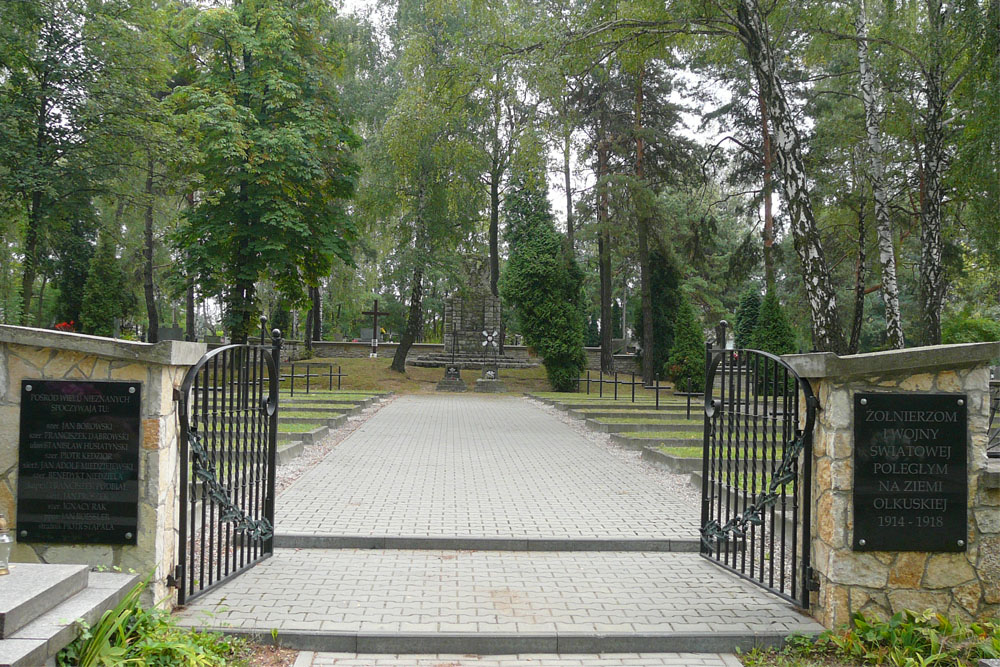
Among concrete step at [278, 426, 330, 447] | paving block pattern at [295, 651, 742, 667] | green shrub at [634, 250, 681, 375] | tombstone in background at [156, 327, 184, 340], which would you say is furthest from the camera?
tombstone in background at [156, 327, 184, 340]

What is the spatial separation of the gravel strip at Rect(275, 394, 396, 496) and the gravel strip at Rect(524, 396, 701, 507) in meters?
4.57

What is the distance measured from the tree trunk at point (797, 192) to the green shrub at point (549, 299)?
15.1m

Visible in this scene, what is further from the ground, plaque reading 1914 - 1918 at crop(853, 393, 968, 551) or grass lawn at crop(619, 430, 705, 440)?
plaque reading 1914 - 1918 at crop(853, 393, 968, 551)

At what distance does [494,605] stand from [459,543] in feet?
4.74

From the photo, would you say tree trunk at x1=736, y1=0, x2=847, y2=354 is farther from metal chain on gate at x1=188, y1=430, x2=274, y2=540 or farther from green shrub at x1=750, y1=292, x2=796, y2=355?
green shrub at x1=750, y1=292, x2=796, y2=355

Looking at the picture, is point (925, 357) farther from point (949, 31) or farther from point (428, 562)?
point (949, 31)

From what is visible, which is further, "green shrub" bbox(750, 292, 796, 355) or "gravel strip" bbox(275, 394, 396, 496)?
"green shrub" bbox(750, 292, 796, 355)

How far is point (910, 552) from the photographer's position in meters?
4.29

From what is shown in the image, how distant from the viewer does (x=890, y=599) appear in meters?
4.28

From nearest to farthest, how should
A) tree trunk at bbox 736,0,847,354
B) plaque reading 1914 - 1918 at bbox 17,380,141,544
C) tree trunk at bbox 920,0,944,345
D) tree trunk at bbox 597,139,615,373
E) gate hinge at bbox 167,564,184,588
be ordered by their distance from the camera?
plaque reading 1914 - 1918 at bbox 17,380,141,544
gate hinge at bbox 167,564,184,588
tree trunk at bbox 736,0,847,354
tree trunk at bbox 920,0,944,345
tree trunk at bbox 597,139,615,373

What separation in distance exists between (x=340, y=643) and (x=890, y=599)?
327cm

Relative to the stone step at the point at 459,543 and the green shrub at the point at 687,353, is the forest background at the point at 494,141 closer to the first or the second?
the green shrub at the point at 687,353

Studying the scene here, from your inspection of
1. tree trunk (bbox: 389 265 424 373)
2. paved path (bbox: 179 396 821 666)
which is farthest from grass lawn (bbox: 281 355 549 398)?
paved path (bbox: 179 396 821 666)

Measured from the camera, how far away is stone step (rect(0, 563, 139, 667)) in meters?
3.03
